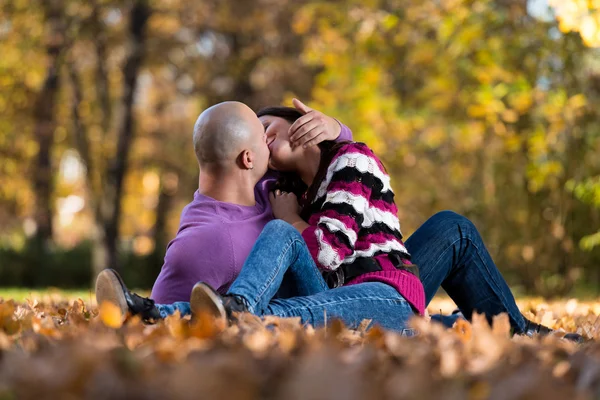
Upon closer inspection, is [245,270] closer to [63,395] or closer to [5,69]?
[63,395]

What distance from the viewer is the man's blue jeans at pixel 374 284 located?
3020 millimetres

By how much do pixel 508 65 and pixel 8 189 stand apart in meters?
16.5

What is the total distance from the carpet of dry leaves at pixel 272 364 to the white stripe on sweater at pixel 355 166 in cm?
105

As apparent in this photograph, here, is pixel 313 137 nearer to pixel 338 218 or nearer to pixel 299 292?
pixel 338 218

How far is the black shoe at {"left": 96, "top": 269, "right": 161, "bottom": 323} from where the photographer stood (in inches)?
112

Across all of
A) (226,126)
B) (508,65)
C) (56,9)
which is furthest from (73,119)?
(226,126)

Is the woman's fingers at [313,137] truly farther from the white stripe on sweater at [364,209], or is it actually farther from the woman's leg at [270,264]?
the woman's leg at [270,264]

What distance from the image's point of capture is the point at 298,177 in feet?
12.8

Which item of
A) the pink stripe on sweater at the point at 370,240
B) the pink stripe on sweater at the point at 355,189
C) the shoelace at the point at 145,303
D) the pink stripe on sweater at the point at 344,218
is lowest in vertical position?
the shoelace at the point at 145,303

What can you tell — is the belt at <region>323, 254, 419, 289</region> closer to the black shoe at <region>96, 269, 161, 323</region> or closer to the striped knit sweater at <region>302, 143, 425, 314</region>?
the striped knit sweater at <region>302, 143, 425, 314</region>

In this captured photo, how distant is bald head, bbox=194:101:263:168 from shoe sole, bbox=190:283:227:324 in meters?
0.93

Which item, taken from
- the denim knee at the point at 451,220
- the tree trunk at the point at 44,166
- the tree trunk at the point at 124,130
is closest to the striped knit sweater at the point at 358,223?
the denim knee at the point at 451,220

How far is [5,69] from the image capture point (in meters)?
16.9

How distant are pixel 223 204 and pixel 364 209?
24.6 inches
